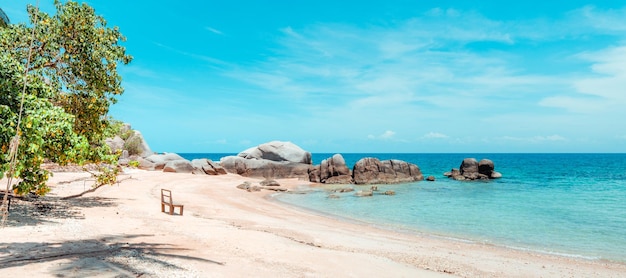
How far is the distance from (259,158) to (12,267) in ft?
174

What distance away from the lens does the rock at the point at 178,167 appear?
5588 cm

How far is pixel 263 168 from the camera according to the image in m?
57.4

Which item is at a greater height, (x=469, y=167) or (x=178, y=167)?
(x=178, y=167)

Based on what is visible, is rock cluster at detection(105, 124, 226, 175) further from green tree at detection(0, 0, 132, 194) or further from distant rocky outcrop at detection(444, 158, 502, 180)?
distant rocky outcrop at detection(444, 158, 502, 180)

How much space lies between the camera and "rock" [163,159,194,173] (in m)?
55.9

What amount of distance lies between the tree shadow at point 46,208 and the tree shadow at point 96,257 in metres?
3.91

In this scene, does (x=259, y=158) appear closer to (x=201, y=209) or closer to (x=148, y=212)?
(x=201, y=209)

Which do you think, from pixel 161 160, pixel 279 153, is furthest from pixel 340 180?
pixel 161 160

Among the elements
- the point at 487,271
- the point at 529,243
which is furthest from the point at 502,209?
the point at 487,271

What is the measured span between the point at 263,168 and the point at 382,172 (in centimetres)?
1718

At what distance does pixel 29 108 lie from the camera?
11.7 m

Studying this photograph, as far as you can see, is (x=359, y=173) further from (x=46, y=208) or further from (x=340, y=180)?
(x=46, y=208)

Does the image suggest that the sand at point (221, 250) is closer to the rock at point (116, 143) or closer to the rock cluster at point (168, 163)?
the rock cluster at point (168, 163)

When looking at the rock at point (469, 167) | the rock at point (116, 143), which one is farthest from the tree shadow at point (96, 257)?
the rock at point (469, 167)
